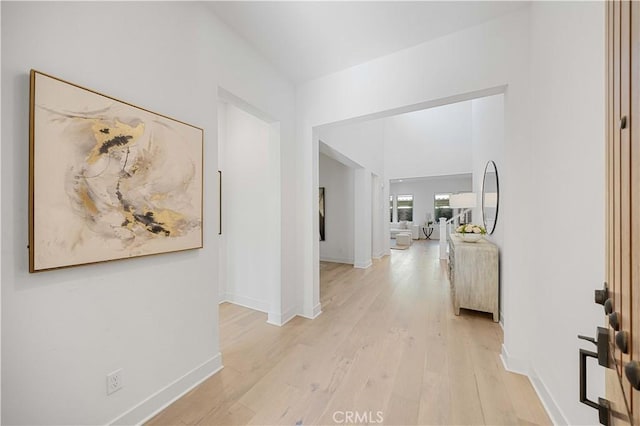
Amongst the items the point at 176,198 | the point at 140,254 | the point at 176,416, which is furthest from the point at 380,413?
the point at 176,198

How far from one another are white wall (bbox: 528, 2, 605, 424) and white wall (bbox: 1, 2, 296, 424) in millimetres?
2296

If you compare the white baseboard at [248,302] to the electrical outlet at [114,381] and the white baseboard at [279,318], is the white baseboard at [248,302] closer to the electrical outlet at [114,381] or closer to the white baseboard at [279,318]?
the white baseboard at [279,318]

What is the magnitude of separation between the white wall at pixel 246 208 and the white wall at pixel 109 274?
41.2 inches

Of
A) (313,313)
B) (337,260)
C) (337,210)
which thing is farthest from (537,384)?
(337,210)

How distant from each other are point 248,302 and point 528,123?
355cm

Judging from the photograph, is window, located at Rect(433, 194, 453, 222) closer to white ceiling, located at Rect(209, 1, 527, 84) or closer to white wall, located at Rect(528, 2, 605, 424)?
white ceiling, located at Rect(209, 1, 527, 84)

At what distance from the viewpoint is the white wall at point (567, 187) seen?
42.2 inches

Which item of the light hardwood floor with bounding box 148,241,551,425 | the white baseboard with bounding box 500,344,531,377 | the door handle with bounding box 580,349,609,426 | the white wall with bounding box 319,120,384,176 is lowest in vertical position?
the light hardwood floor with bounding box 148,241,551,425

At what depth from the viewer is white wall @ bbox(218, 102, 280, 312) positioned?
123 inches

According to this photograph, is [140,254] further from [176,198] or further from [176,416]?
[176,416]

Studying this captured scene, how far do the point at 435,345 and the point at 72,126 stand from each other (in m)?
3.10

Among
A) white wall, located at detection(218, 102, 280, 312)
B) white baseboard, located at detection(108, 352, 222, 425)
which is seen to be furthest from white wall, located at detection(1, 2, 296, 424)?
white wall, located at detection(218, 102, 280, 312)

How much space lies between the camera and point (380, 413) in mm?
1509

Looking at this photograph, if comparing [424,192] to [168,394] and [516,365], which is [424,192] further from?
[168,394]
